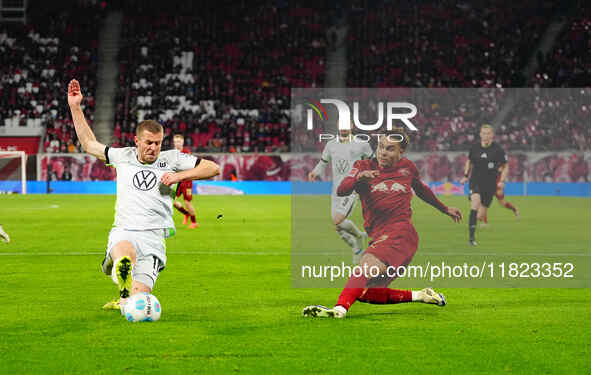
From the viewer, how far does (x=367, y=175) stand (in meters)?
8.27

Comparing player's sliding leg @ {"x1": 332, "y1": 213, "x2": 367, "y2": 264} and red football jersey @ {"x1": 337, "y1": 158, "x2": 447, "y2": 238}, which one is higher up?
red football jersey @ {"x1": 337, "y1": 158, "x2": 447, "y2": 238}

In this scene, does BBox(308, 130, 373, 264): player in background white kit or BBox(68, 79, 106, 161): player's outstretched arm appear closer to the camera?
BBox(68, 79, 106, 161): player's outstretched arm

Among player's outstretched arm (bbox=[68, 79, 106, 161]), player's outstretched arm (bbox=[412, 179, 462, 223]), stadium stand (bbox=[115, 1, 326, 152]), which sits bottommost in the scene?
player's outstretched arm (bbox=[412, 179, 462, 223])

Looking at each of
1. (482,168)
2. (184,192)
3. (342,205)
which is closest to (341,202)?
(342,205)

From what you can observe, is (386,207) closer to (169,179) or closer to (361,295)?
(361,295)

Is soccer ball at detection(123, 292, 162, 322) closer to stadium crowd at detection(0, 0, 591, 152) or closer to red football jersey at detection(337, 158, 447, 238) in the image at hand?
red football jersey at detection(337, 158, 447, 238)

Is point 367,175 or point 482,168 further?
point 482,168

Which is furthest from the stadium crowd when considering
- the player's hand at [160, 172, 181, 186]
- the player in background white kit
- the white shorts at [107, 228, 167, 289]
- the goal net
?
the player's hand at [160, 172, 181, 186]

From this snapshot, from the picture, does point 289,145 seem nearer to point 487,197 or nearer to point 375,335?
point 487,197

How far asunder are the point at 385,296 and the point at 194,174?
2.09m

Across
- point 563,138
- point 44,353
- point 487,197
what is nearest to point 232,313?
point 44,353

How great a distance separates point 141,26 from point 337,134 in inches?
1653

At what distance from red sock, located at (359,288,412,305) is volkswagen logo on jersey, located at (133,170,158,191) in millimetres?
2153

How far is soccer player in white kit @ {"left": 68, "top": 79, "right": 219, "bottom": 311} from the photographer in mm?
7840
